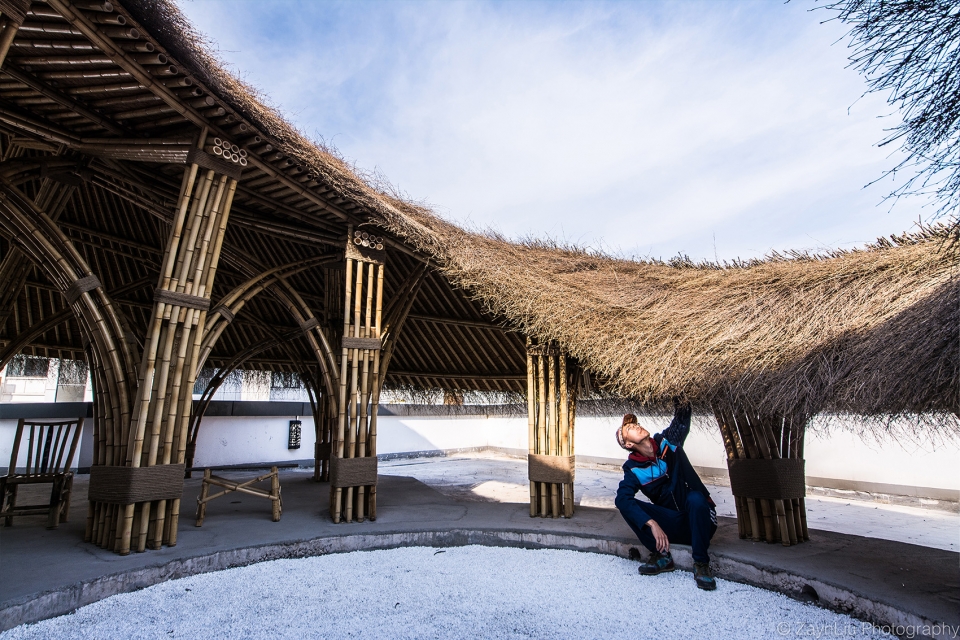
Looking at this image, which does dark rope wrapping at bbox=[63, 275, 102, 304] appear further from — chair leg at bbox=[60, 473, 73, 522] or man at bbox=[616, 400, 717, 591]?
man at bbox=[616, 400, 717, 591]

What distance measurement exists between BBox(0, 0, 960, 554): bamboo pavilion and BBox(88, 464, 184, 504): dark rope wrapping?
0.05ft

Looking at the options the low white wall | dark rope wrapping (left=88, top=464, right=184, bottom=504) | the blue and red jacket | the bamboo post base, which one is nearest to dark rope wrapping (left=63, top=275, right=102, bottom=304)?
dark rope wrapping (left=88, top=464, right=184, bottom=504)

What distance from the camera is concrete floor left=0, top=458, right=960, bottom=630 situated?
3.02 metres

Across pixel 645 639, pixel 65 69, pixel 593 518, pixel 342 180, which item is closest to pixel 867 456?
pixel 593 518

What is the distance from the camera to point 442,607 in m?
3.27

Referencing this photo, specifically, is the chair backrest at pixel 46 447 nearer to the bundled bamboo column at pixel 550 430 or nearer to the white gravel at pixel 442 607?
the white gravel at pixel 442 607

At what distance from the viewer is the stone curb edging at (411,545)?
113 inches

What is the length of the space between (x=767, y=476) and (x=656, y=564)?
4.02 ft

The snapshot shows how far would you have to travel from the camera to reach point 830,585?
3246mm

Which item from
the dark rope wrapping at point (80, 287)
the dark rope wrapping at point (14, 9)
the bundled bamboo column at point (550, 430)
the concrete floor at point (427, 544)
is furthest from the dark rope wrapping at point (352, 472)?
the dark rope wrapping at point (14, 9)

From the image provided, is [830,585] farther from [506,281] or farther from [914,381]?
[506,281]

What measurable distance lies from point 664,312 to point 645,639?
10.00 feet

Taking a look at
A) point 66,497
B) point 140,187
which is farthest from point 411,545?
point 140,187

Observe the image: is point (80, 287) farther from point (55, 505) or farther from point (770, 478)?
point (770, 478)
